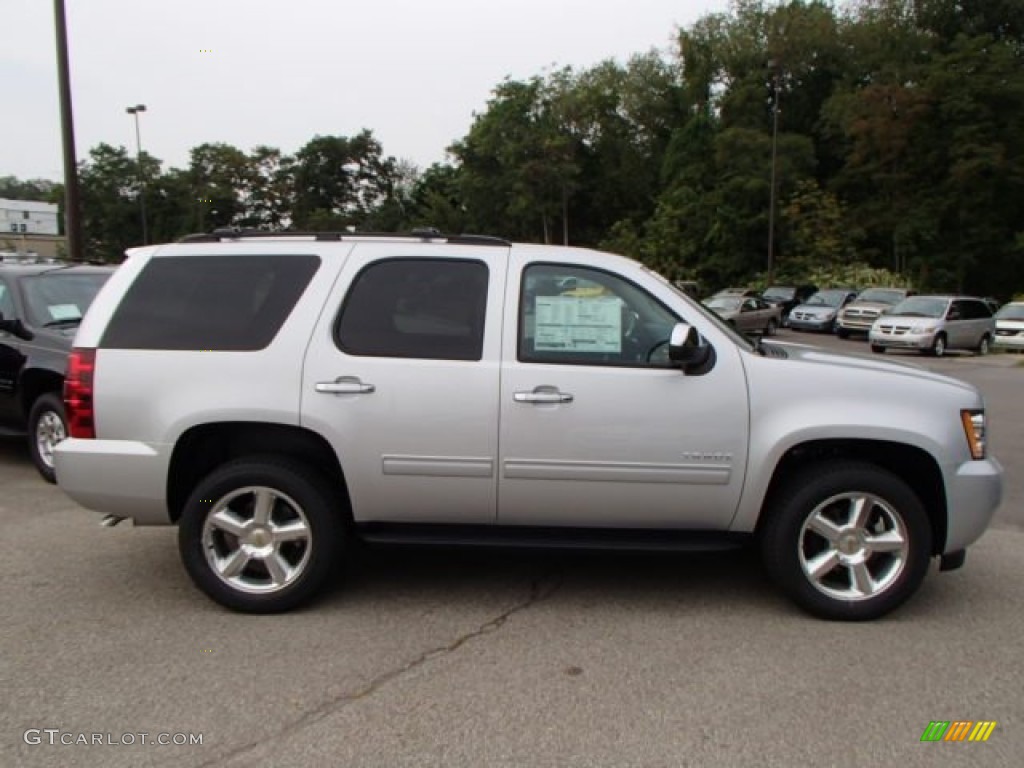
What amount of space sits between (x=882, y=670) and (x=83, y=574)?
4136 millimetres

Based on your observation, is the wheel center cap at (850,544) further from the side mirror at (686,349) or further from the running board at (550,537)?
the side mirror at (686,349)

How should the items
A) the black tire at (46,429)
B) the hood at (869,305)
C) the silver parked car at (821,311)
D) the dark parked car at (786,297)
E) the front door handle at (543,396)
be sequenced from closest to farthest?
the front door handle at (543,396) → the black tire at (46,429) → the hood at (869,305) → the silver parked car at (821,311) → the dark parked car at (786,297)

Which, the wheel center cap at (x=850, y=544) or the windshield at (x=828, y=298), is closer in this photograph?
the wheel center cap at (x=850, y=544)

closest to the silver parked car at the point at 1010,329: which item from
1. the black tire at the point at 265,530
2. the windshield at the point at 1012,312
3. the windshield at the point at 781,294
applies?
the windshield at the point at 1012,312

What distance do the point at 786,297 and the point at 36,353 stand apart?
107ft

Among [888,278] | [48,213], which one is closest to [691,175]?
[888,278]

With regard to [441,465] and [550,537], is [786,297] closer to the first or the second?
[550,537]

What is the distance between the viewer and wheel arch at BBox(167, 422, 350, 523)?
4.21 meters

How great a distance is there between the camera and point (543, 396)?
4.03m

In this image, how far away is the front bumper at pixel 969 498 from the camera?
4.04m

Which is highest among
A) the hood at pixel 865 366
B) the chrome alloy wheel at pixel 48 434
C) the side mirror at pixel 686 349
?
the side mirror at pixel 686 349

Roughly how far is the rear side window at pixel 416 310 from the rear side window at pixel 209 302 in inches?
12.4

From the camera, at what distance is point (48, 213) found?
10288 centimetres

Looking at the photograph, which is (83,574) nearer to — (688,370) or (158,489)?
(158,489)
